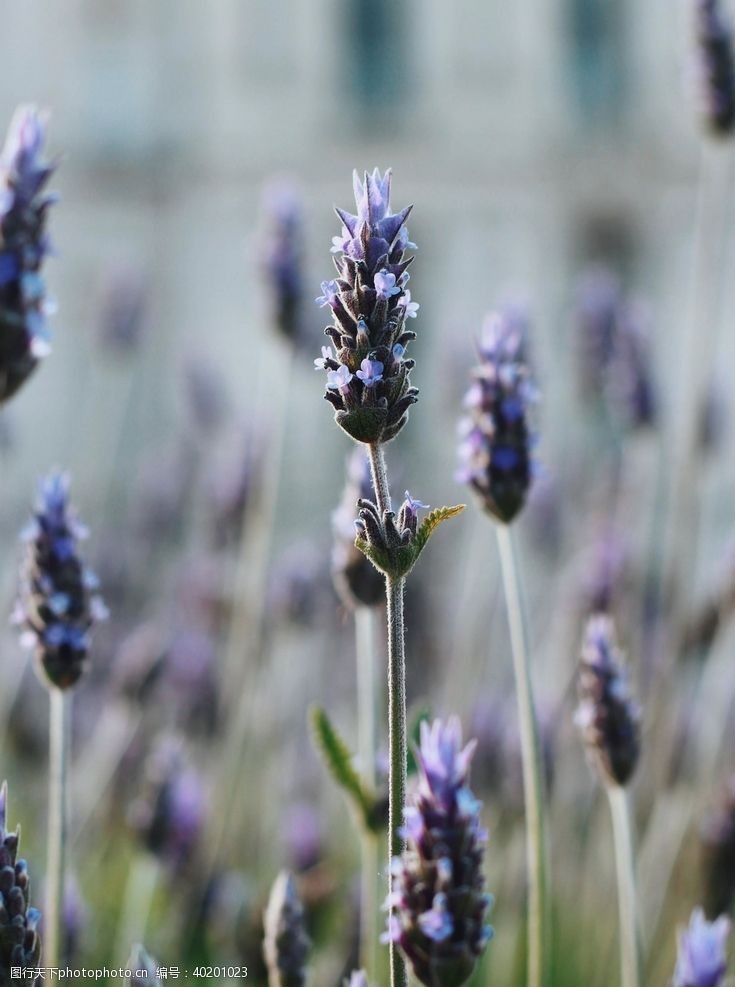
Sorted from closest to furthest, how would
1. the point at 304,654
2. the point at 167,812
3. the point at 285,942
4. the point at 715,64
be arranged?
the point at 285,942
the point at 167,812
the point at 715,64
the point at 304,654

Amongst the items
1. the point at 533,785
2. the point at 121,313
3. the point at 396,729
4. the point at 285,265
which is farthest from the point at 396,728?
the point at 121,313

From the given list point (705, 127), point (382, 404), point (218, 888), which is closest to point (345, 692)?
point (218, 888)

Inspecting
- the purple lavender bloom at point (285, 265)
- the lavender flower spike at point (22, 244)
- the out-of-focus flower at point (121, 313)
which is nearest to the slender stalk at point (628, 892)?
the lavender flower spike at point (22, 244)

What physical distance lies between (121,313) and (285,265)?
1569mm

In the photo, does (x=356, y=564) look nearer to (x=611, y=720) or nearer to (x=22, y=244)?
(x=611, y=720)

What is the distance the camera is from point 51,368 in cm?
1952

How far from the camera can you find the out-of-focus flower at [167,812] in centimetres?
247

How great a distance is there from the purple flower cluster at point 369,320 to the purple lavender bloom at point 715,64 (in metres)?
1.84

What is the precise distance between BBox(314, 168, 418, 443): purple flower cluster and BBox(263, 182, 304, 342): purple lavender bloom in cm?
162

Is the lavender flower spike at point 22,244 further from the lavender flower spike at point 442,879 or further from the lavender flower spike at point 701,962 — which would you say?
the lavender flower spike at point 701,962

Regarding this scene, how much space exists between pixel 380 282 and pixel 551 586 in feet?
10.9

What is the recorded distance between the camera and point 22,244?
1.82 meters

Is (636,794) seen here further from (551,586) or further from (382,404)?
(382,404)

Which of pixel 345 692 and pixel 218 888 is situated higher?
pixel 345 692
